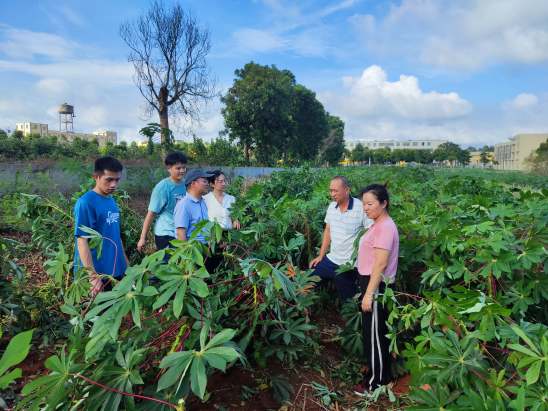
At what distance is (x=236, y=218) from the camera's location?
3.06 m

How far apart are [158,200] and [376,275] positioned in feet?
7.32

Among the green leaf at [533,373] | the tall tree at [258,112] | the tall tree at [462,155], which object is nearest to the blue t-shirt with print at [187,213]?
the green leaf at [533,373]

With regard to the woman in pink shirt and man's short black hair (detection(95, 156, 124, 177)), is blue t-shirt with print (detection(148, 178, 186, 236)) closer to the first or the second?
man's short black hair (detection(95, 156, 124, 177))

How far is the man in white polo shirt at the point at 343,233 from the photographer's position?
10.3ft

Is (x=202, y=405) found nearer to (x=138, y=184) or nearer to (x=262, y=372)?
(x=262, y=372)

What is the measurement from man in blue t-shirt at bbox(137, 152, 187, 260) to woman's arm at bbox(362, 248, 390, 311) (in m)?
1.95

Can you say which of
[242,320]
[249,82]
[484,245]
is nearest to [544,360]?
[484,245]

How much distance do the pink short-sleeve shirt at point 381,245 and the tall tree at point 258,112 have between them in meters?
21.5

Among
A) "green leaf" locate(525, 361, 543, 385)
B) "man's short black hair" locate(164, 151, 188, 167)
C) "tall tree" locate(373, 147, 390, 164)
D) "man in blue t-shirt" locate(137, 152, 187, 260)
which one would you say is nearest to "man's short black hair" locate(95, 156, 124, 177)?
"man in blue t-shirt" locate(137, 152, 187, 260)

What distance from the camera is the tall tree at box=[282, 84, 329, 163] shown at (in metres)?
35.0

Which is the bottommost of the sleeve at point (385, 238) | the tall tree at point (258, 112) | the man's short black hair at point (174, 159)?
the sleeve at point (385, 238)

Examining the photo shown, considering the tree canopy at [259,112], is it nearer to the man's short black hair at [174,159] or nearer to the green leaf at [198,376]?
the man's short black hair at [174,159]

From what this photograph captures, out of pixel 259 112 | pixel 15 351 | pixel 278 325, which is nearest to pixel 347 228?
pixel 278 325

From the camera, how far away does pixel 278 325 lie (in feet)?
7.12
